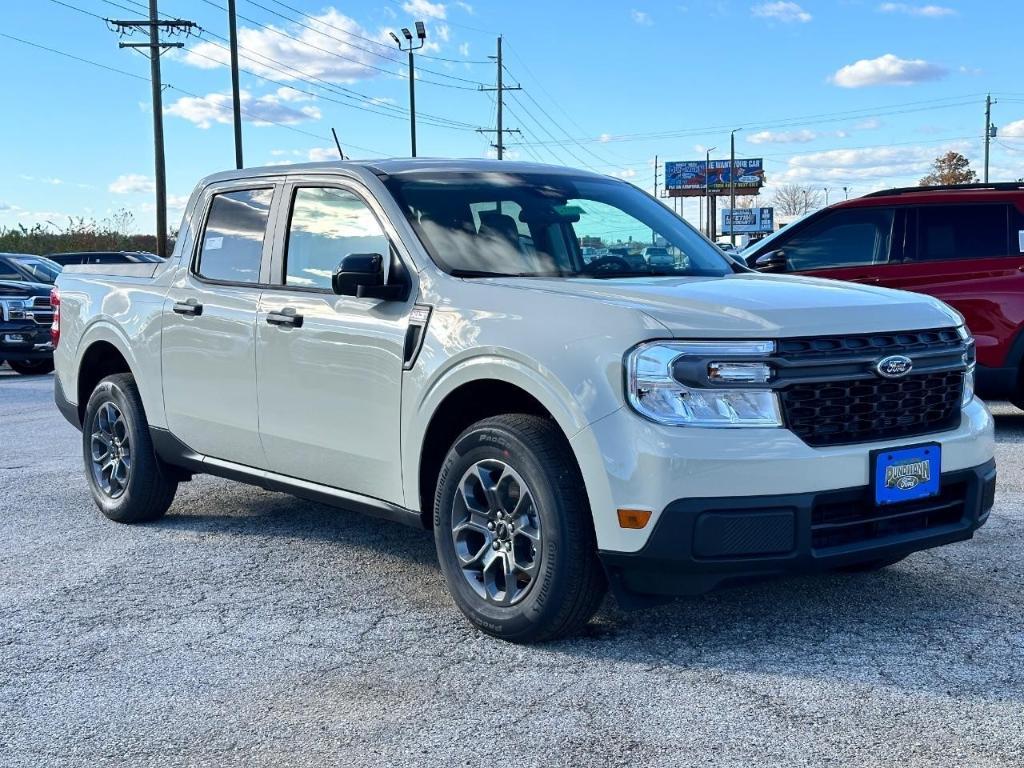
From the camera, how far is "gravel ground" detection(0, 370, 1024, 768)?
3.36 m

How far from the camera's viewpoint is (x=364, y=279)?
460 cm

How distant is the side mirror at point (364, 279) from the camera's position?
4555 mm

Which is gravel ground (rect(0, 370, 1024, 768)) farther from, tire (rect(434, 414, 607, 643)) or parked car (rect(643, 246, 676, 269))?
parked car (rect(643, 246, 676, 269))

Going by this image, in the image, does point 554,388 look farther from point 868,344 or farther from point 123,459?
point 123,459

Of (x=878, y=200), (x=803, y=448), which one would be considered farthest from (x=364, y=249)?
(x=878, y=200)

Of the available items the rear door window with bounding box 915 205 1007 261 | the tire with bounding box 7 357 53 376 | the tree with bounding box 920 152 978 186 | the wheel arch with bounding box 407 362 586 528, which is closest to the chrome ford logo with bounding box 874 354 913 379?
the wheel arch with bounding box 407 362 586 528

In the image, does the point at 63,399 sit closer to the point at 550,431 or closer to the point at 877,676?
the point at 550,431

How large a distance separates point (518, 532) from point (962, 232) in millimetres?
6495

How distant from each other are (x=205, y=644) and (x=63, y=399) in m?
3.19

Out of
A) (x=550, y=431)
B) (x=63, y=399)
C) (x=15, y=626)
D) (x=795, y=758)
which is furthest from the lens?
(x=63, y=399)

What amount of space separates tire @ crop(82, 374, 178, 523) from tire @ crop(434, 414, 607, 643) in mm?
2354

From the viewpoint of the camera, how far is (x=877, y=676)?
385 cm

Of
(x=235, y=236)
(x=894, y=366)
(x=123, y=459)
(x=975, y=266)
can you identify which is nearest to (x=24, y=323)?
(x=123, y=459)

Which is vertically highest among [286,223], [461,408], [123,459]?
[286,223]
